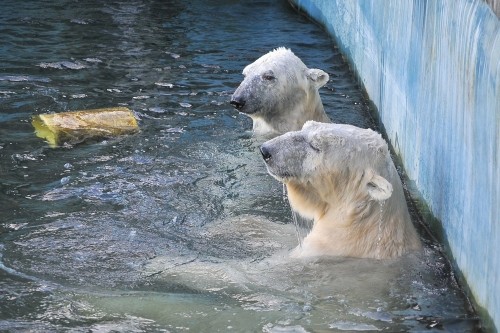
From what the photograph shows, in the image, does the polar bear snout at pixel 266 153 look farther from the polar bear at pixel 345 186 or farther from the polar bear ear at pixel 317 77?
the polar bear ear at pixel 317 77

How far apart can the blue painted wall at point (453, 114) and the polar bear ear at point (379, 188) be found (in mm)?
431

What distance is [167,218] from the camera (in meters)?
5.90

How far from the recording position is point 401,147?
6.91 metres

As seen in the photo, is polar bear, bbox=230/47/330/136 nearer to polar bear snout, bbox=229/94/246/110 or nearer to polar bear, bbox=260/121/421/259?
polar bear snout, bbox=229/94/246/110

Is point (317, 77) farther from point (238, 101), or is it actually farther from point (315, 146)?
point (315, 146)

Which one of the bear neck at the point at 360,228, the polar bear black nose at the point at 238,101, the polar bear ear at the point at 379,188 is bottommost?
the polar bear black nose at the point at 238,101

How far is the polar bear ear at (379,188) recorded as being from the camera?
4602mm

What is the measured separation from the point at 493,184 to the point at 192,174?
2871 mm

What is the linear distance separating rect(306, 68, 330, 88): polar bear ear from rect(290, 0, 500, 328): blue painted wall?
0.54 meters

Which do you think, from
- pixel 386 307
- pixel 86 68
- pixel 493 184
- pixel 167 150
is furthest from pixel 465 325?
pixel 86 68

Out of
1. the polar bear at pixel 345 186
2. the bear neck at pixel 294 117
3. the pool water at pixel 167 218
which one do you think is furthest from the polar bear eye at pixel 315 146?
the bear neck at pixel 294 117

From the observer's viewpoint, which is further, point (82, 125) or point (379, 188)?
point (82, 125)

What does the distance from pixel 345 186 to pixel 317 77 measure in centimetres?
247

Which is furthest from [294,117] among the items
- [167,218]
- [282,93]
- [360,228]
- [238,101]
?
[360,228]
